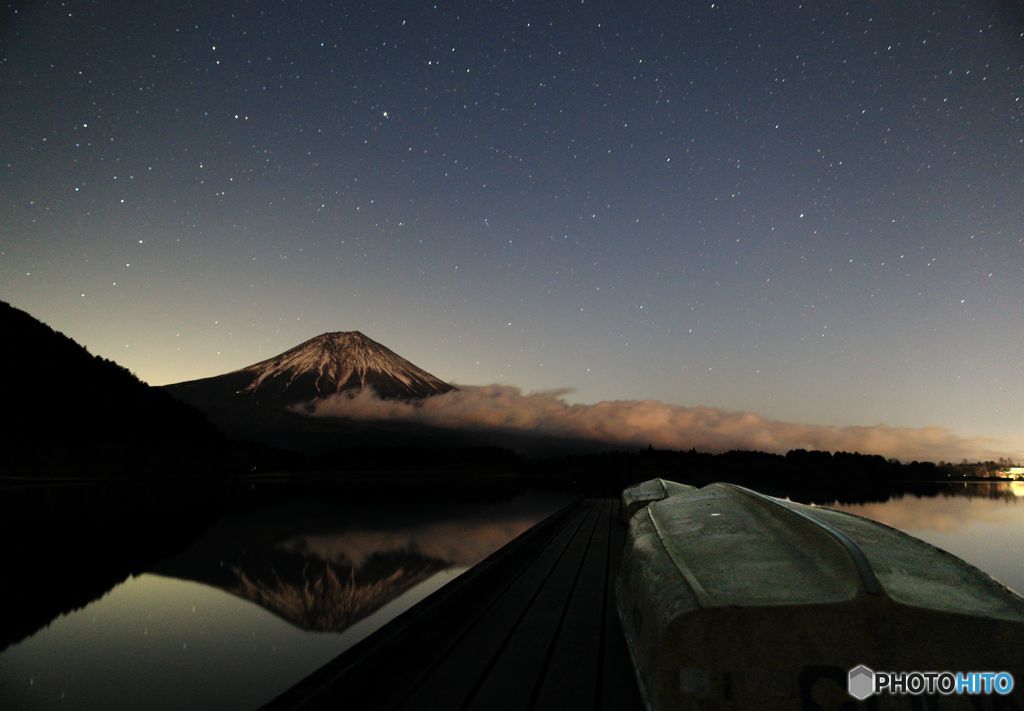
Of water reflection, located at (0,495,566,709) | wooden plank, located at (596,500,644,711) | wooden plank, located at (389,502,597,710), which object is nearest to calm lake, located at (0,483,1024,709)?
water reflection, located at (0,495,566,709)

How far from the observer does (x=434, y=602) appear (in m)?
5.07

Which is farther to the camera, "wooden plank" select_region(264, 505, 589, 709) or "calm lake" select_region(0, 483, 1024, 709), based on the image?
"calm lake" select_region(0, 483, 1024, 709)

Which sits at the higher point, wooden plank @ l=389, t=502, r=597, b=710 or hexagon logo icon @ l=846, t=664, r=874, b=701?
hexagon logo icon @ l=846, t=664, r=874, b=701

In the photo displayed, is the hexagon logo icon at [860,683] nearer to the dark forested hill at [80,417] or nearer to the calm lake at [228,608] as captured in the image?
the calm lake at [228,608]

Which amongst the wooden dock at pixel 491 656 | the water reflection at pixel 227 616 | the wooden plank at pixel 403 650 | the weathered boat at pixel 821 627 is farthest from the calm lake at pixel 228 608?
the weathered boat at pixel 821 627

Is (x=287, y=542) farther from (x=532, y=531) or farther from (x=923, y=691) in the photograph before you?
(x=923, y=691)

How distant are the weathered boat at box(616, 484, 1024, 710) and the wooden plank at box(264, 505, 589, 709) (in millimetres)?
1662

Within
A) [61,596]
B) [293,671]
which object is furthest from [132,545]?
[293,671]

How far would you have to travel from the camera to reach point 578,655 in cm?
453

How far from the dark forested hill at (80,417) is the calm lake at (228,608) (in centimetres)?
5265

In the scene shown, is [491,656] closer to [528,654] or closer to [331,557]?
[528,654]

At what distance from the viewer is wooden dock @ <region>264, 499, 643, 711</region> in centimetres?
361

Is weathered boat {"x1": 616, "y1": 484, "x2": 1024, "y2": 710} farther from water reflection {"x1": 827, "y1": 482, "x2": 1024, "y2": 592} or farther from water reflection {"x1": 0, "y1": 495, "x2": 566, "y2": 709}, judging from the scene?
water reflection {"x1": 827, "y1": 482, "x2": 1024, "y2": 592}
